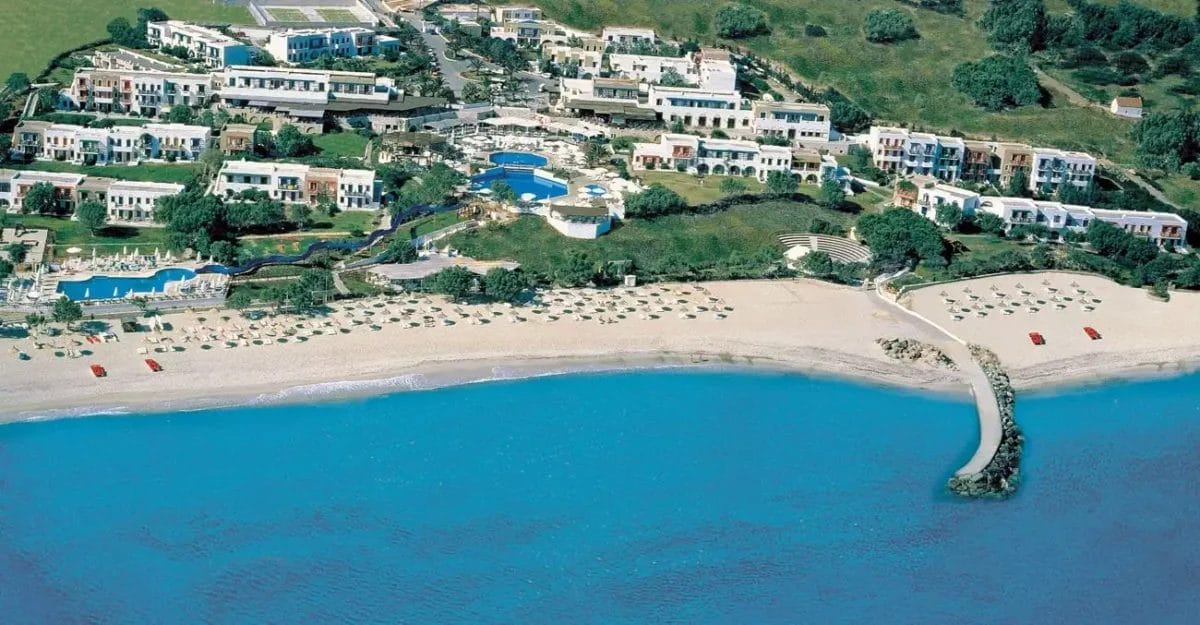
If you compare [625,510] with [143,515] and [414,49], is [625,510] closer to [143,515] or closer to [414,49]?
[143,515]

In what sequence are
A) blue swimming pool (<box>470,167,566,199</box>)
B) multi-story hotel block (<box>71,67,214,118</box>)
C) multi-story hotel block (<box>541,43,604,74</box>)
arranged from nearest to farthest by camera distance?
1. blue swimming pool (<box>470,167,566,199</box>)
2. multi-story hotel block (<box>71,67,214,118</box>)
3. multi-story hotel block (<box>541,43,604,74</box>)

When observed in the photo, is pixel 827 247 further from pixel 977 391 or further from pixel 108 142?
pixel 108 142

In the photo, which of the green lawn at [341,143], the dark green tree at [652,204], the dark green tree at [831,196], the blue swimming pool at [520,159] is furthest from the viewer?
the blue swimming pool at [520,159]

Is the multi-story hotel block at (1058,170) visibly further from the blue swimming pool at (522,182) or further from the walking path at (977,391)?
the blue swimming pool at (522,182)

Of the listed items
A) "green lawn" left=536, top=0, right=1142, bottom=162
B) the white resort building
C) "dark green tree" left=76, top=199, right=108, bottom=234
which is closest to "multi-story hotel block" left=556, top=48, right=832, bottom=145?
"green lawn" left=536, top=0, right=1142, bottom=162

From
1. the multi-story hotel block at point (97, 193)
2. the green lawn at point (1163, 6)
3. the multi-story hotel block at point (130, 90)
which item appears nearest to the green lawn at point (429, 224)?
the multi-story hotel block at point (97, 193)

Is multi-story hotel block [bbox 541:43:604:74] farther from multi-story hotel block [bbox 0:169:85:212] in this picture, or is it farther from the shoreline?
the shoreline

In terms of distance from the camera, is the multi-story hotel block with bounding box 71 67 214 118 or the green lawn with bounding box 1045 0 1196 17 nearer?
the multi-story hotel block with bounding box 71 67 214 118
